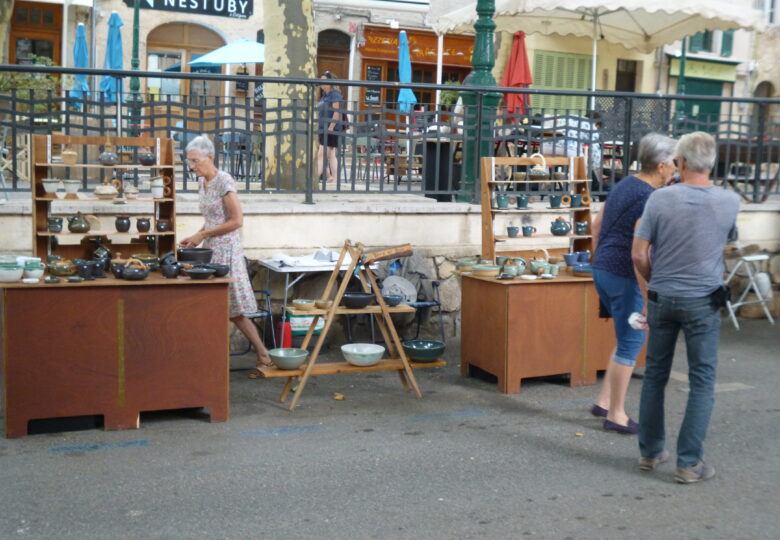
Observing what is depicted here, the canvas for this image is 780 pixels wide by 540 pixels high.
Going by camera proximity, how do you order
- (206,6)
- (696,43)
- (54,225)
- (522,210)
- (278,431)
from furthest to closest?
(696,43)
(206,6)
(522,210)
(54,225)
(278,431)

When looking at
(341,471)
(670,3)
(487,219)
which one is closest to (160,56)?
(670,3)

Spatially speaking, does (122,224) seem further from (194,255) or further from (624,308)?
(624,308)

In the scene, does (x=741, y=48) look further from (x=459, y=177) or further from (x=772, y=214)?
(x=459, y=177)

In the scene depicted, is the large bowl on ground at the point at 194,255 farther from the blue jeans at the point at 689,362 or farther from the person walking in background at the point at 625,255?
the blue jeans at the point at 689,362

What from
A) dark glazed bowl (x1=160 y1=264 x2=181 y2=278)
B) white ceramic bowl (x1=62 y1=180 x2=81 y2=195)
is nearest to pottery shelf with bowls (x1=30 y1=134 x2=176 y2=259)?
white ceramic bowl (x1=62 y1=180 x2=81 y2=195)

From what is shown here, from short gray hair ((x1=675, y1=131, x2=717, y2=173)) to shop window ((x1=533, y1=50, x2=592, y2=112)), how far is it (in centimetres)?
1895

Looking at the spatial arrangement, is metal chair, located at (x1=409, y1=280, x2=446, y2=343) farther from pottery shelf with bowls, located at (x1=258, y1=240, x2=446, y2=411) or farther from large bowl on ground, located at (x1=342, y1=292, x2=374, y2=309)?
large bowl on ground, located at (x1=342, y1=292, x2=374, y2=309)

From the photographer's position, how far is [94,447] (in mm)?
5434

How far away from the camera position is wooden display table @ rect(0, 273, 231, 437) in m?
5.55

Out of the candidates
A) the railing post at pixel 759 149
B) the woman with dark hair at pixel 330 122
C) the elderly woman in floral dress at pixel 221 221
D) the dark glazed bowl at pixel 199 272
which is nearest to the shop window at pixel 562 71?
the woman with dark hair at pixel 330 122

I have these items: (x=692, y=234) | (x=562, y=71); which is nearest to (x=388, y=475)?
(x=692, y=234)

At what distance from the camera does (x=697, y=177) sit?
4.76m

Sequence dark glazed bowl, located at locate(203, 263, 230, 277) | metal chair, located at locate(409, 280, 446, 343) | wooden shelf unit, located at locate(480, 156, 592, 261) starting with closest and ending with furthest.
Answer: dark glazed bowl, located at locate(203, 263, 230, 277)
wooden shelf unit, located at locate(480, 156, 592, 261)
metal chair, located at locate(409, 280, 446, 343)

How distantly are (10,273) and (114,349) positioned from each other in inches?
30.1
